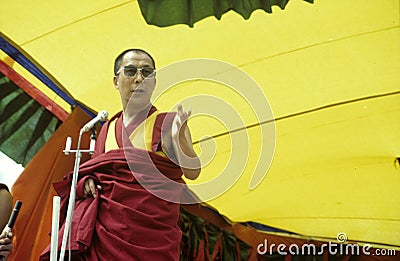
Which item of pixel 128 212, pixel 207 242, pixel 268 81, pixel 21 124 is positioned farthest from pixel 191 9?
pixel 207 242

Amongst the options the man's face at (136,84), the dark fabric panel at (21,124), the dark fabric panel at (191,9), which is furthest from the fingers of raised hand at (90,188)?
the dark fabric panel at (21,124)

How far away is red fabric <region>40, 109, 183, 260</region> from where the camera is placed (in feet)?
4.83

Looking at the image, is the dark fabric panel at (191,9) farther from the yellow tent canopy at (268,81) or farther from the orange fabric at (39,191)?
the orange fabric at (39,191)

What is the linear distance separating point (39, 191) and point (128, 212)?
100 cm

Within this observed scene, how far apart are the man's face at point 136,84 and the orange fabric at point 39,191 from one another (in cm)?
84

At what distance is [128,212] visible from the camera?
1.49 meters

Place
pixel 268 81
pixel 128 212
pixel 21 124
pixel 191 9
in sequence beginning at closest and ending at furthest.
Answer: pixel 128 212, pixel 191 9, pixel 21 124, pixel 268 81

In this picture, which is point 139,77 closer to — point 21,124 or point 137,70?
point 137,70

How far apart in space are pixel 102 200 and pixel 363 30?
158 cm

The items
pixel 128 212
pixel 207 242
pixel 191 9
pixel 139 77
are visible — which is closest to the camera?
pixel 128 212

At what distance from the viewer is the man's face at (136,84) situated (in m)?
1.70

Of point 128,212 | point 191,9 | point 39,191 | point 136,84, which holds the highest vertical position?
point 191,9

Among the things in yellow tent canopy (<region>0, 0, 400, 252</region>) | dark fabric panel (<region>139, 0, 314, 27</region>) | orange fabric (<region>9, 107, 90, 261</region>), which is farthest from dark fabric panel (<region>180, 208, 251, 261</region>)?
dark fabric panel (<region>139, 0, 314, 27</region>)

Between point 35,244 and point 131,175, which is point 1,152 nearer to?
point 35,244
